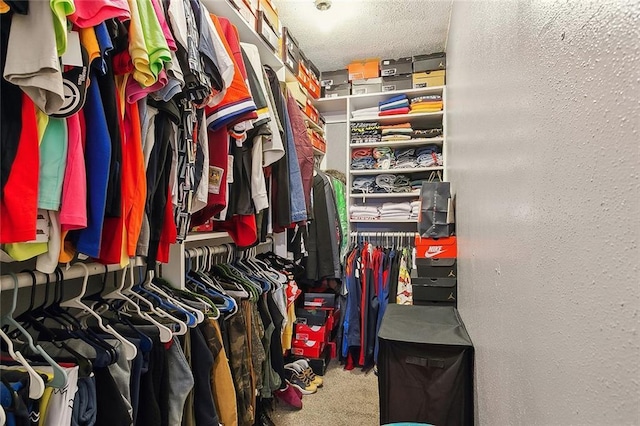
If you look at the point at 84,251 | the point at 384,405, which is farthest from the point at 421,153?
the point at 84,251

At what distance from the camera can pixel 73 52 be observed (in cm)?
72

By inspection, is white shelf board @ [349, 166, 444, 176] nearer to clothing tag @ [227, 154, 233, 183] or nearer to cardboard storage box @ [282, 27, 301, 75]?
cardboard storage box @ [282, 27, 301, 75]

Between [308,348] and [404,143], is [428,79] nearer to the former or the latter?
[404,143]

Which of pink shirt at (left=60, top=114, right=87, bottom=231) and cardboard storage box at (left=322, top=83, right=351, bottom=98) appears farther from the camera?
cardboard storage box at (left=322, top=83, right=351, bottom=98)

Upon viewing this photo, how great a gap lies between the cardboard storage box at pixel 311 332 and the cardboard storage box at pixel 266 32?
1975mm

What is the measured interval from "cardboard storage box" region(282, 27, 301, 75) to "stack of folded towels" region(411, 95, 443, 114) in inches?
43.9

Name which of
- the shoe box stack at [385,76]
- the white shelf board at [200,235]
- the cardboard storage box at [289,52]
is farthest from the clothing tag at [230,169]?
the shoe box stack at [385,76]

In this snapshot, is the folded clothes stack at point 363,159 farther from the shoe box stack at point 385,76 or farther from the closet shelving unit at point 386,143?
the shoe box stack at point 385,76

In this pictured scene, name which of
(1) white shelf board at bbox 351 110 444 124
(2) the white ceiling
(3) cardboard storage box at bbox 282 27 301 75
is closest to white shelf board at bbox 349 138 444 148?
(1) white shelf board at bbox 351 110 444 124

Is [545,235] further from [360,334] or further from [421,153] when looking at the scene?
[421,153]

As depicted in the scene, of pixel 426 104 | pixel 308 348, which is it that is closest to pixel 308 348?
pixel 308 348

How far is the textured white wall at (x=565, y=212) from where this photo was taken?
0.38 metres

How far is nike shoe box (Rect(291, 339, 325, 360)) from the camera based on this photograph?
262cm

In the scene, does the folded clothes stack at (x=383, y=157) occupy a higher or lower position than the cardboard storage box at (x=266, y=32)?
lower
